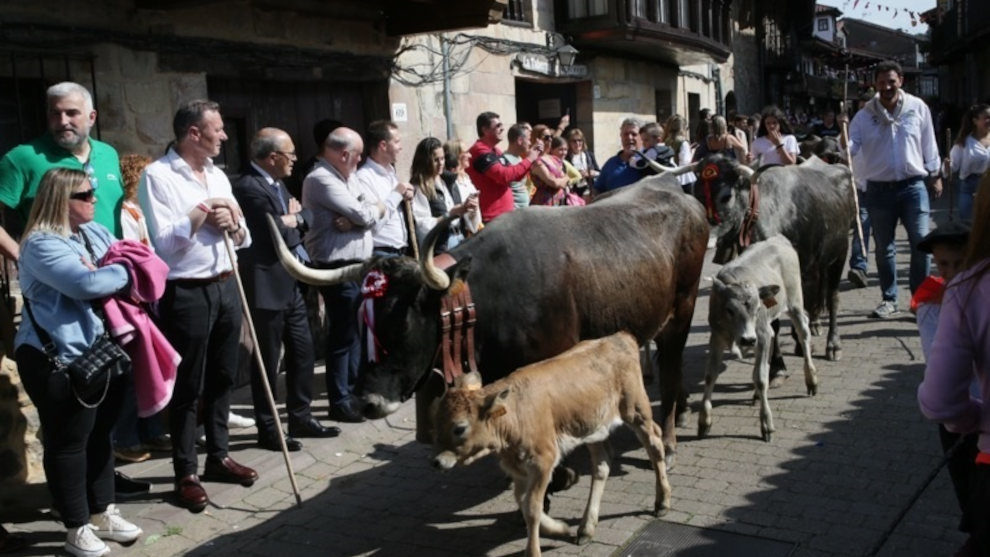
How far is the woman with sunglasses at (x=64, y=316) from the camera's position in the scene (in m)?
3.88

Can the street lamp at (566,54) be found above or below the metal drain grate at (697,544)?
above

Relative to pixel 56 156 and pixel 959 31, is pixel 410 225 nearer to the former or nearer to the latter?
pixel 56 156

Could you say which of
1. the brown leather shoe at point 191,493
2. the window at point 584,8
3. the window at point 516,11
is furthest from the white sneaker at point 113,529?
the window at point 584,8

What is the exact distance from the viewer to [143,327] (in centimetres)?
426

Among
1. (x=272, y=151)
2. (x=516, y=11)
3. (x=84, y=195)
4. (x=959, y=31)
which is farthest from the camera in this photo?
(x=959, y=31)

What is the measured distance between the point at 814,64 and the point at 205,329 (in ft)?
143

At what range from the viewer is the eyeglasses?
4.04 meters

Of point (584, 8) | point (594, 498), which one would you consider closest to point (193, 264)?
point (594, 498)

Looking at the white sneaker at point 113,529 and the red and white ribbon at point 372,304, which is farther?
the white sneaker at point 113,529

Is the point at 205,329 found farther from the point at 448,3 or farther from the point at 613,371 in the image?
the point at 448,3

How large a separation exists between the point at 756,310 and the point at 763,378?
1.40ft

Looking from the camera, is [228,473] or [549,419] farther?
[228,473]

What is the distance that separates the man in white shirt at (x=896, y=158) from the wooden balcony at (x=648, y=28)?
636 centimetres

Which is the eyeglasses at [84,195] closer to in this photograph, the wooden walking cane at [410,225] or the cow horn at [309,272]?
the cow horn at [309,272]
